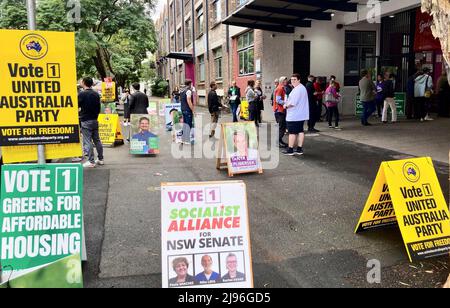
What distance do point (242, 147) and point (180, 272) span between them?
5.04 meters

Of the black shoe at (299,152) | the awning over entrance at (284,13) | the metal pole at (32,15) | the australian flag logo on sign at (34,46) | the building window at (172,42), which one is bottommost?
the black shoe at (299,152)

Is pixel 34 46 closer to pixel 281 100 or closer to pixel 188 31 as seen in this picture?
pixel 281 100

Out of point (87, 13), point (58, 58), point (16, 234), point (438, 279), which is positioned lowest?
point (438, 279)

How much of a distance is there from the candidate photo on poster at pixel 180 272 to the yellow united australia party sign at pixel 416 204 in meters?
2.23

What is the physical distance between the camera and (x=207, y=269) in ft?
10.4

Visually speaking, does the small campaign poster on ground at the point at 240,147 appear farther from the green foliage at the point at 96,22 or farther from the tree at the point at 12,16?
the tree at the point at 12,16

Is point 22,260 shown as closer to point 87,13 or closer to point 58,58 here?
point 58,58

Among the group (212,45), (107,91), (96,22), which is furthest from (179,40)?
(107,91)

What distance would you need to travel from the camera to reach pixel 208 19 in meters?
27.9

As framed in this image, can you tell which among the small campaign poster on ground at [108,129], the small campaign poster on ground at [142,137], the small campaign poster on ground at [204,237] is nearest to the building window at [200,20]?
the small campaign poster on ground at [108,129]

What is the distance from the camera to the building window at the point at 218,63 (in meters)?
26.5
